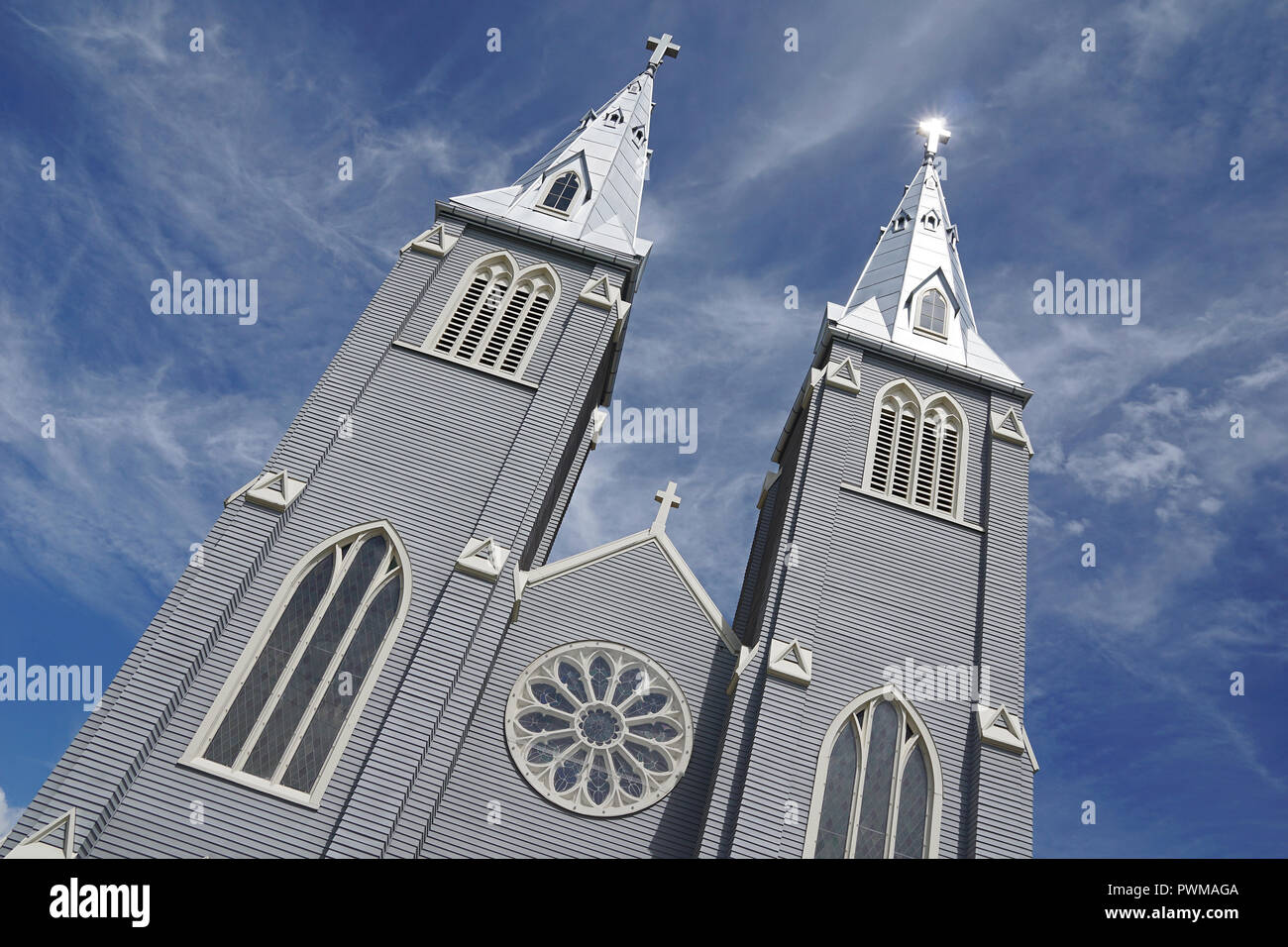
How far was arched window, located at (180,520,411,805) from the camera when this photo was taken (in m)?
13.6

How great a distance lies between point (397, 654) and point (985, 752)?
8.84 metres

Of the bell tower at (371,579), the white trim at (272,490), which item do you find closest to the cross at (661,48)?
the bell tower at (371,579)

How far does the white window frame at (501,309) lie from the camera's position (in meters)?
18.5

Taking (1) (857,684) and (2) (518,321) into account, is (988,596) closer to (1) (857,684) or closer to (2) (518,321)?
(1) (857,684)

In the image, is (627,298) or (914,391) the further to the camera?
(627,298)

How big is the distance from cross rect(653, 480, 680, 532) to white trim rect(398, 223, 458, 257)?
21.5 feet

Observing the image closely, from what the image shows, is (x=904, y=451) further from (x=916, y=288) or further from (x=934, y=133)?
(x=934, y=133)

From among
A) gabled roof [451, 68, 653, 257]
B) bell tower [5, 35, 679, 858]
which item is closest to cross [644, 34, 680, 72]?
gabled roof [451, 68, 653, 257]

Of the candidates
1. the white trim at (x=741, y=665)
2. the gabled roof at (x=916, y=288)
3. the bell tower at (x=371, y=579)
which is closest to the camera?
the bell tower at (x=371, y=579)

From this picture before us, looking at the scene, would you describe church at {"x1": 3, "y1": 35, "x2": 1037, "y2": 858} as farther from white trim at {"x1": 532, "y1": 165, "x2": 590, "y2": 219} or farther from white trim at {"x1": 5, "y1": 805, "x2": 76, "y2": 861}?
white trim at {"x1": 532, "y1": 165, "x2": 590, "y2": 219}

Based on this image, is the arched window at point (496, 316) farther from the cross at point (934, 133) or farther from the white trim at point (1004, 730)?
the cross at point (934, 133)

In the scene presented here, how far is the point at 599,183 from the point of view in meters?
23.1
